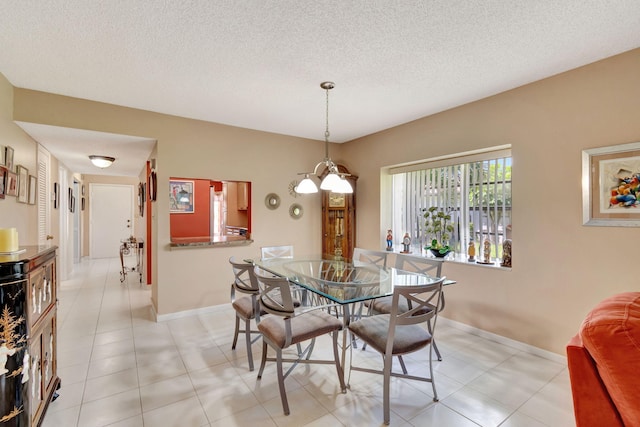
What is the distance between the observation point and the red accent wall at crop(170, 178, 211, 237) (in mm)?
5664

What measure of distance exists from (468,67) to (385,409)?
2.60 metres

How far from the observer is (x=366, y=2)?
1.67 metres

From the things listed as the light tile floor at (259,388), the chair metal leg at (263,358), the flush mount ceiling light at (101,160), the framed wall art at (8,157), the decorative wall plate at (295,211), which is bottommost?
the light tile floor at (259,388)

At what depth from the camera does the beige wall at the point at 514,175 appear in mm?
2324

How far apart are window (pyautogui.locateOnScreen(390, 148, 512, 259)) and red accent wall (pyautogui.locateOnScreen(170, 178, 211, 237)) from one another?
12.4 feet

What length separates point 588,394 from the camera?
127 cm

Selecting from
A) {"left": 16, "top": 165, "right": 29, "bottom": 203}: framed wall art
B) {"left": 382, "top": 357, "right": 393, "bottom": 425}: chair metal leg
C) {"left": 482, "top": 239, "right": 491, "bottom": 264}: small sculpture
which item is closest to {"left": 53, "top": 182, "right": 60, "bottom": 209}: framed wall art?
{"left": 16, "top": 165, "right": 29, "bottom": 203}: framed wall art

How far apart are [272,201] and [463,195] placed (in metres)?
2.53

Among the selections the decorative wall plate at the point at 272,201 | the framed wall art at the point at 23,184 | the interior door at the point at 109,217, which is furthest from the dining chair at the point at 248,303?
the interior door at the point at 109,217

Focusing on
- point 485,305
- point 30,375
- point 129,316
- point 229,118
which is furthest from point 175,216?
point 485,305

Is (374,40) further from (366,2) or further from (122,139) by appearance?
(122,139)

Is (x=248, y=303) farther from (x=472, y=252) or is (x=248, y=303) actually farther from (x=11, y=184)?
(x=472, y=252)

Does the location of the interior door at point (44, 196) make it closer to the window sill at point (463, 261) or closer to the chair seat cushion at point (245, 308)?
the chair seat cushion at point (245, 308)

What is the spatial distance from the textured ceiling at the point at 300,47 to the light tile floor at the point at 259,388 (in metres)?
2.48
